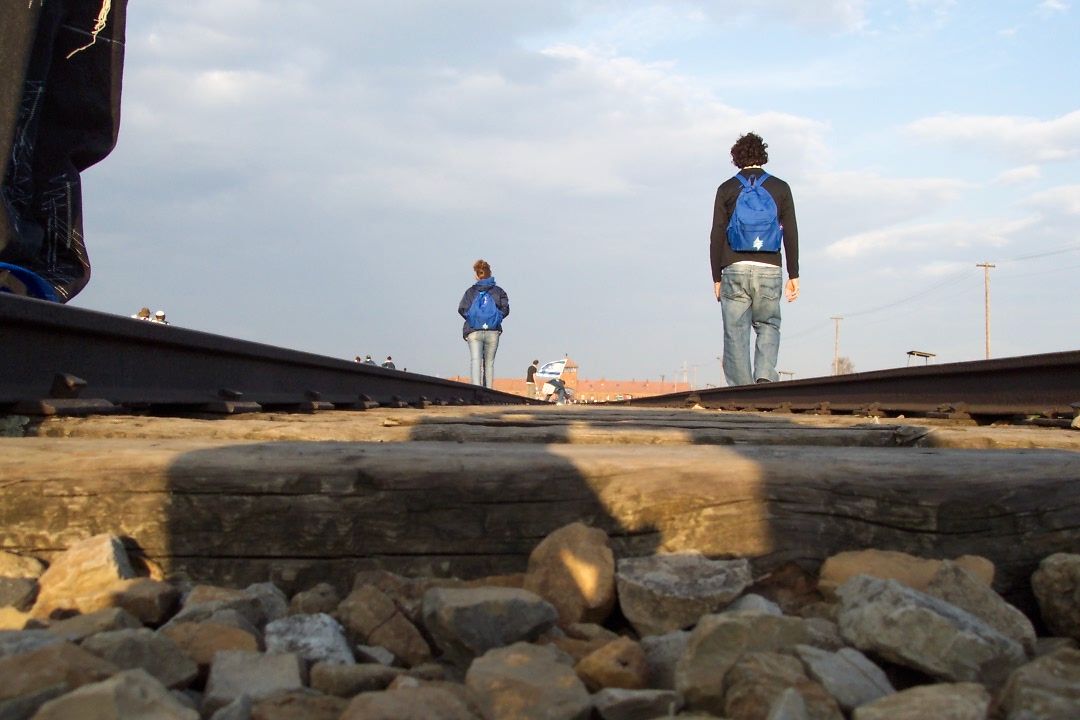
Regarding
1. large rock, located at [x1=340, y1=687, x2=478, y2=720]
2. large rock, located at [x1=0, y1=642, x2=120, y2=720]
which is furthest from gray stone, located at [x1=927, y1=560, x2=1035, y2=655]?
large rock, located at [x1=0, y1=642, x2=120, y2=720]

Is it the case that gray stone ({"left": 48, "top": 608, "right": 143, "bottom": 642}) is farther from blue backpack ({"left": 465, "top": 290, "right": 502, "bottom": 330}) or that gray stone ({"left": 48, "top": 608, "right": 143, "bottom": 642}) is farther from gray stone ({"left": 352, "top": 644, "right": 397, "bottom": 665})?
blue backpack ({"left": 465, "top": 290, "right": 502, "bottom": 330})

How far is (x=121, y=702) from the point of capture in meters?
1.06

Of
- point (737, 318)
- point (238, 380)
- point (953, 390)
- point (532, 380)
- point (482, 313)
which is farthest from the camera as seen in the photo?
point (532, 380)

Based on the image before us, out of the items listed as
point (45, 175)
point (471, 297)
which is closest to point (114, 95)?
point (45, 175)

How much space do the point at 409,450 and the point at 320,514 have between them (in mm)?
267

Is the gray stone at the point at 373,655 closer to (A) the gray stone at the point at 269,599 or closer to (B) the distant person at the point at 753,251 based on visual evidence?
(A) the gray stone at the point at 269,599

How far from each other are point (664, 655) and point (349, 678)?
45cm

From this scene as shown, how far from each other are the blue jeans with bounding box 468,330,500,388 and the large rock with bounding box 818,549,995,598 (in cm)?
1369

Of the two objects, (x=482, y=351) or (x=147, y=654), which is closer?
(x=147, y=654)

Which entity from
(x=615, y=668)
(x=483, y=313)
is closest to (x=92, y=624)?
(x=615, y=668)

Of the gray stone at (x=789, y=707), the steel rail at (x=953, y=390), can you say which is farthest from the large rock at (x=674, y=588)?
the steel rail at (x=953, y=390)

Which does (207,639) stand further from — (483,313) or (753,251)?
(483,313)

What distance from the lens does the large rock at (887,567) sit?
1.60 m

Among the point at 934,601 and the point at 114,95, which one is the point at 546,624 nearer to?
the point at 934,601
